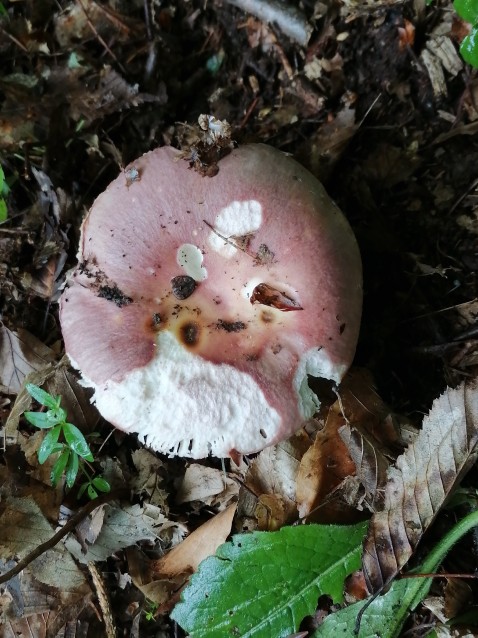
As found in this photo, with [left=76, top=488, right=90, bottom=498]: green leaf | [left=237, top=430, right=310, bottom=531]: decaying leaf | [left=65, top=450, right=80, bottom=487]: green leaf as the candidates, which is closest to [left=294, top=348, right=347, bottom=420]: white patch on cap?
[left=237, top=430, right=310, bottom=531]: decaying leaf

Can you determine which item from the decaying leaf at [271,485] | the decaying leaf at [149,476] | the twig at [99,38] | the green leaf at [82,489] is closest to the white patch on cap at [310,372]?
the decaying leaf at [271,485]

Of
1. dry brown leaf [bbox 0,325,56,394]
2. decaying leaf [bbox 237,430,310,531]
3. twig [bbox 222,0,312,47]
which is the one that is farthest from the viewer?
twig [bbox 222,0,312,47]

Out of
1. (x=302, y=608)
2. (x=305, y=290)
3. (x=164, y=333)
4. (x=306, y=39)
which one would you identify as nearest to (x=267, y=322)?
(x=305, y=290)

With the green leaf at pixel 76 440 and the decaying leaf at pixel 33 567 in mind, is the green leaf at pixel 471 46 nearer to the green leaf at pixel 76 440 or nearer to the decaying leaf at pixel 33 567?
the green leaf at pixel 76 440

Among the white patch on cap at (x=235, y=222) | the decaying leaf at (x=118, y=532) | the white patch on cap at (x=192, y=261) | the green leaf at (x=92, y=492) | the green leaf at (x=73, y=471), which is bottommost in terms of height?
the decaying leaf at (x=118, y=532)

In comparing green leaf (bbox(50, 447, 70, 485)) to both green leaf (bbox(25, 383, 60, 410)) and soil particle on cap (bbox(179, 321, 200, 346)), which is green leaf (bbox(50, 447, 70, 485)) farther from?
soil particle on cap (bbox(179, 321, 200, 346))

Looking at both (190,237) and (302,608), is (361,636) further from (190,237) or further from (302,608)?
(190,237)
